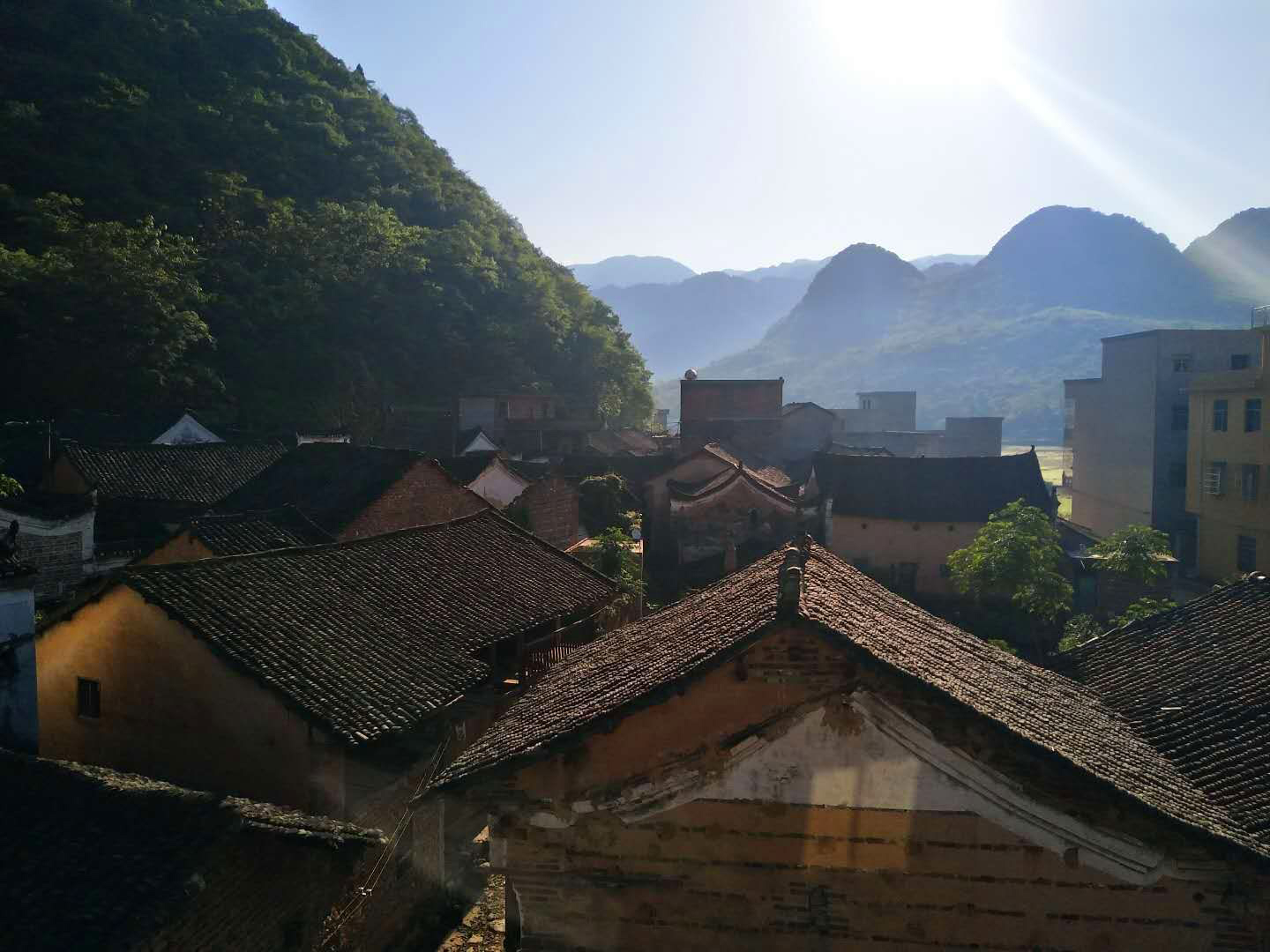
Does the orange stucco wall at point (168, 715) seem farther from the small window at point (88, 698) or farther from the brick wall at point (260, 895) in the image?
the brick wall at point (260, 895)

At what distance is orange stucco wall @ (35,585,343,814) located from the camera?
33.6 ft

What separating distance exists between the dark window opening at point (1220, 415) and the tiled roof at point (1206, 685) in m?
19.0

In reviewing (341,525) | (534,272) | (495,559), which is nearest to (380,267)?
(534,272)

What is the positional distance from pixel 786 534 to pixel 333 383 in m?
24.2

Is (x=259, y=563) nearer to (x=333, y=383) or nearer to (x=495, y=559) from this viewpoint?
(x=495, y=559)

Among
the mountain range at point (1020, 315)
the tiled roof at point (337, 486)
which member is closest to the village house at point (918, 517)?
the tiled roof at point (337, 486)

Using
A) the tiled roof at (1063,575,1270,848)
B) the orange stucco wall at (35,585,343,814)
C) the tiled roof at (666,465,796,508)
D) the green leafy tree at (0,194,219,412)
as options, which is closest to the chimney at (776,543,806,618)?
the tiled roof at (1063,575,1270,848)

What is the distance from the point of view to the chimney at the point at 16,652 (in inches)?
409

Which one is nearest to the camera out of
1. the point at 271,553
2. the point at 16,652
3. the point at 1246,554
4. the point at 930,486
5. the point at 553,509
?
the point at 16,652

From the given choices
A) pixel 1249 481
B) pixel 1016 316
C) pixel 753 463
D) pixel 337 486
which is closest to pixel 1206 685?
pixel 337 486

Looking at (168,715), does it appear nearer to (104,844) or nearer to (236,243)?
(104,844)

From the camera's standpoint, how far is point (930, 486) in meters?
30.5

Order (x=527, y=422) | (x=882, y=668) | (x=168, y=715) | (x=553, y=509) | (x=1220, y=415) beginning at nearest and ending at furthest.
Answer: (x=882, y=668), (x=168, y=715), (x=1220, y=415), (x=553, y=509), (x=527, y=422)

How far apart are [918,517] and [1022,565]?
27.9 feet
